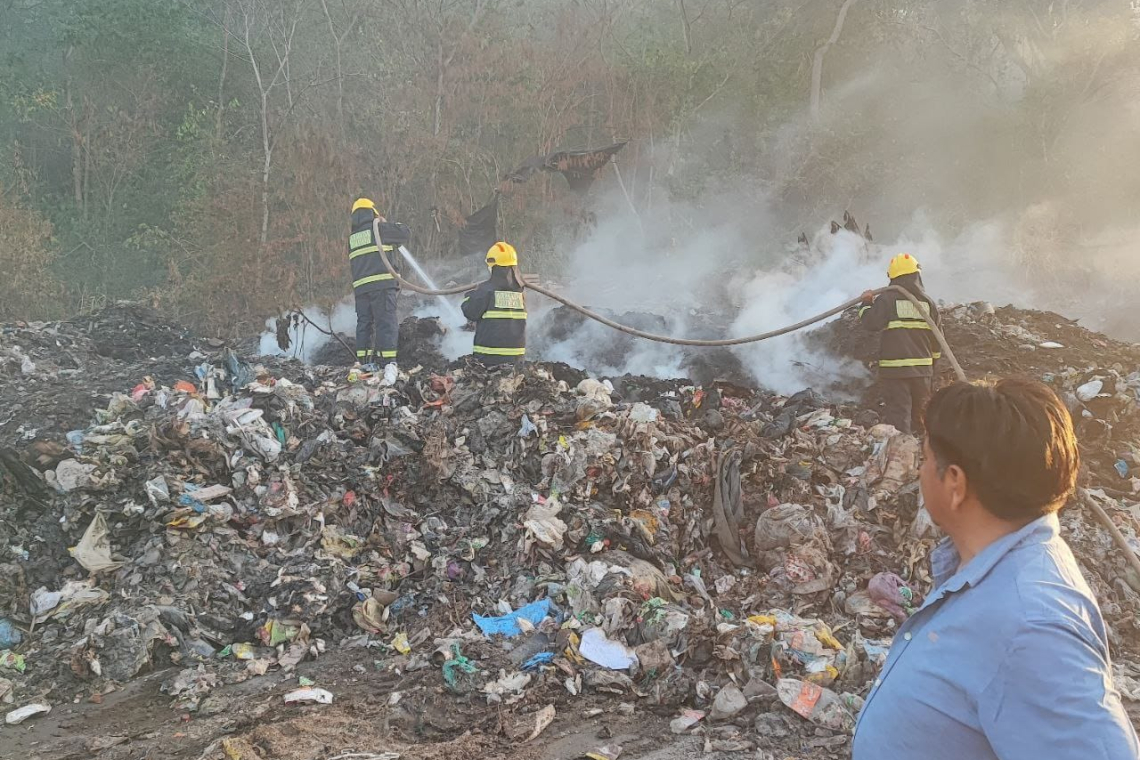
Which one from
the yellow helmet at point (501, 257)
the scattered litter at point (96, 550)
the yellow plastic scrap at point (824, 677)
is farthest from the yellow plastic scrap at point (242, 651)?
the yellow helmet at point (501, 257)

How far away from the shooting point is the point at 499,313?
6758mm

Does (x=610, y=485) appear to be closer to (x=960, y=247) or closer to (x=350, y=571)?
(x=350, y=571)

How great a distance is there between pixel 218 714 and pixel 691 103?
646 inches

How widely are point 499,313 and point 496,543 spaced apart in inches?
106

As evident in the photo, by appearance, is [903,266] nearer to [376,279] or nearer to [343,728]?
[376,279]

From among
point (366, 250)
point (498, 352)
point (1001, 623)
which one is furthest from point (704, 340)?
point (1001, 623)

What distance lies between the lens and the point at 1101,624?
3.58ft

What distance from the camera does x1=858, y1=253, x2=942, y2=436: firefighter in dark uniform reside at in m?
5.99

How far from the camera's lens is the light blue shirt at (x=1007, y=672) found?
999 mm

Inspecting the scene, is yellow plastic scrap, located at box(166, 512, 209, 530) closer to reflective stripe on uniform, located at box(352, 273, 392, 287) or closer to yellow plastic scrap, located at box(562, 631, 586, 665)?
yellow plastic scrap, located at box(562, 631, 586, 665)

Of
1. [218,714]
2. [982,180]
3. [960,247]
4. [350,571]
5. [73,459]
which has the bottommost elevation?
[218,714]

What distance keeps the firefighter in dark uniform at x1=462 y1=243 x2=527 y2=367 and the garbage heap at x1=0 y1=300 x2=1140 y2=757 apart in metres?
0.44

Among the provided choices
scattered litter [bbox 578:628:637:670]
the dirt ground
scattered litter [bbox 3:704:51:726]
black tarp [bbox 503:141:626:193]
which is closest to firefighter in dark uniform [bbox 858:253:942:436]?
scattered litter [bbox 578:628:637:670]

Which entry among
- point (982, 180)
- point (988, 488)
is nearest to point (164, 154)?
point (988, 488)
